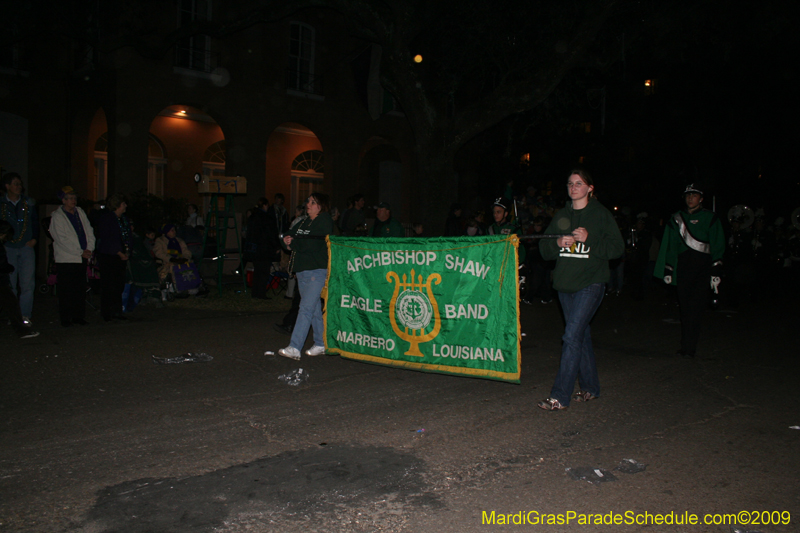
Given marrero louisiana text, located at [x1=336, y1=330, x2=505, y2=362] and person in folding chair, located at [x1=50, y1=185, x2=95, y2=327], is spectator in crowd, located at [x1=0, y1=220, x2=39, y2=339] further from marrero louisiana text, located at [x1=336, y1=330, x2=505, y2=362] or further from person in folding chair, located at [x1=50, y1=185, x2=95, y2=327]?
marrero louisiana text, located at [x1=336, y1=330, x2=505, y2=362]

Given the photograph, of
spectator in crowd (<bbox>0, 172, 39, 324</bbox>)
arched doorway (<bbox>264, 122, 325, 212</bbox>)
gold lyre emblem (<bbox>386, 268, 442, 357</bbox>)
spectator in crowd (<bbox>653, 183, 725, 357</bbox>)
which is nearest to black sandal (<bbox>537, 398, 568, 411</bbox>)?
gold lyre emblem (<bbox>386, 268, 442, 357</bbox>)

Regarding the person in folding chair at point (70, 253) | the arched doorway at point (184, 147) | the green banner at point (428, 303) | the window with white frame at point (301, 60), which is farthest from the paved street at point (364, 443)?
the window with white frame at point (301, 60)

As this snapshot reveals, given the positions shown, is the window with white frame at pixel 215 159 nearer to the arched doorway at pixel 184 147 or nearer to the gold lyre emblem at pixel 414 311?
the arched doorway at pixel 184 147

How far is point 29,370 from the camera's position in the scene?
265 inches

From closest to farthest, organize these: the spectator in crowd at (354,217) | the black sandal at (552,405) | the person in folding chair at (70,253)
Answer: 1. the black sandal at (552,405)
2. the person in folding chair at (70,253)
3. the spectator in crowd at (354,217)

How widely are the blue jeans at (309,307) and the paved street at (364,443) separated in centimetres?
33

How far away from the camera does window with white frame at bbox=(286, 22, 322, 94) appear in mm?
22453

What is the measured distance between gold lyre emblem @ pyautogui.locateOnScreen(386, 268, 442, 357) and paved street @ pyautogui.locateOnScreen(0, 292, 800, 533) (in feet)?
1.56

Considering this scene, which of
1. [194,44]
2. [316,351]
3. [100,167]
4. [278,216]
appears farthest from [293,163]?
[316,351]

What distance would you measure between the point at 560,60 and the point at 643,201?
2387 centimetres

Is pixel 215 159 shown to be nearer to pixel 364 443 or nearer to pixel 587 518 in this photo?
pixel 364 443

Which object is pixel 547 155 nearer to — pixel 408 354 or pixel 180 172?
pixel 180 172

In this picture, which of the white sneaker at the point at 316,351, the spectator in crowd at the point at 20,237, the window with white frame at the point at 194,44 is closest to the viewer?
the white sneaker at the point at 316,351

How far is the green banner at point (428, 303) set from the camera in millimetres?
6066
